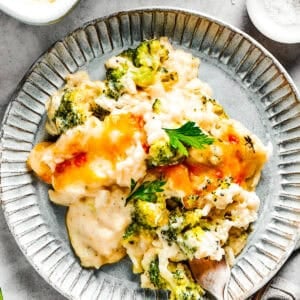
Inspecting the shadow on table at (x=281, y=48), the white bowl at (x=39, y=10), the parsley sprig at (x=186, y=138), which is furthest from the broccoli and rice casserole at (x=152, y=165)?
the shadow on table at (x=281, y=48)

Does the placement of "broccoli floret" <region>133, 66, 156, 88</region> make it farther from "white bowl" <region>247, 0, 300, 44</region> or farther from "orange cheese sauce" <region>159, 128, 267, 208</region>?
"white bowl" <region>247, 0, 300, 44</region>

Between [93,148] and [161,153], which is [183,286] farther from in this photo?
[93,148]

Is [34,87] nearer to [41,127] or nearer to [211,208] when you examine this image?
[41,127]

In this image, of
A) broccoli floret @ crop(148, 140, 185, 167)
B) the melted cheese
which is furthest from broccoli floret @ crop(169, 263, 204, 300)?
broccoli floret @ crop(148, 140, 185, 167)

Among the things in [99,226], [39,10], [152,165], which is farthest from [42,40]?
[99,226]

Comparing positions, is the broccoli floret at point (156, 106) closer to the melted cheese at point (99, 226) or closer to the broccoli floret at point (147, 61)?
the broccoli floret at point (147, 61)

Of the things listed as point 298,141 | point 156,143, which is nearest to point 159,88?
point 156,143
